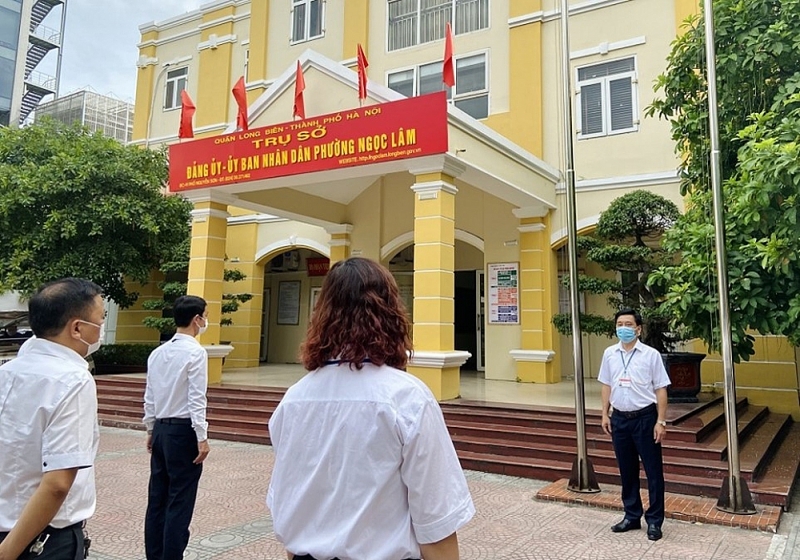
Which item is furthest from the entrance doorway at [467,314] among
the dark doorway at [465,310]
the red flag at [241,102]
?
the red flag at [241,102]

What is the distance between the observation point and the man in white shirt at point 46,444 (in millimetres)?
1656

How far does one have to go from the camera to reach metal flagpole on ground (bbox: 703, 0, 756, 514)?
4.22 m

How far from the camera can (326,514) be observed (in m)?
1.43

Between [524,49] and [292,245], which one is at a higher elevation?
[524,49]

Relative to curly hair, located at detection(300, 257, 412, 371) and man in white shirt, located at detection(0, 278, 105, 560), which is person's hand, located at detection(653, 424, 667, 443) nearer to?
curly hair, located at detection(300, 257, 412, 371)

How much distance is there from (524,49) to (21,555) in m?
10.4

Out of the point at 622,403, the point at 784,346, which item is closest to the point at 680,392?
the point at 784,346

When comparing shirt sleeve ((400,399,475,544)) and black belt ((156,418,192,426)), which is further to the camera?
black belt ((156,418,192,426))

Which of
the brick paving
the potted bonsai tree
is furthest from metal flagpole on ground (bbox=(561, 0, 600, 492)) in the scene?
the potted bonsai tree

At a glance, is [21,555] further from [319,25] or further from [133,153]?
[319,25]

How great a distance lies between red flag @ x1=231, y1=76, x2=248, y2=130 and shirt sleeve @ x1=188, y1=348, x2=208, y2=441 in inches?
222

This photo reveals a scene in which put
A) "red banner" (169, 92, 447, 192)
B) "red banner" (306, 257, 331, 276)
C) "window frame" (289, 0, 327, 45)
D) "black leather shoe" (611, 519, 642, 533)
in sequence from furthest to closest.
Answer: "red banner" (306, 257, 331, 276) → "window frame" (289, 0, 327, 45) → "red banner" (169, 92, 447, 192) → "black leather shoe" (611, 519, 642, 533)

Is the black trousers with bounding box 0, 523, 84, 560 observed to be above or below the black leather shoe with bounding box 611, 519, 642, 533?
above

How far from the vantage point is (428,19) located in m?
11.5
